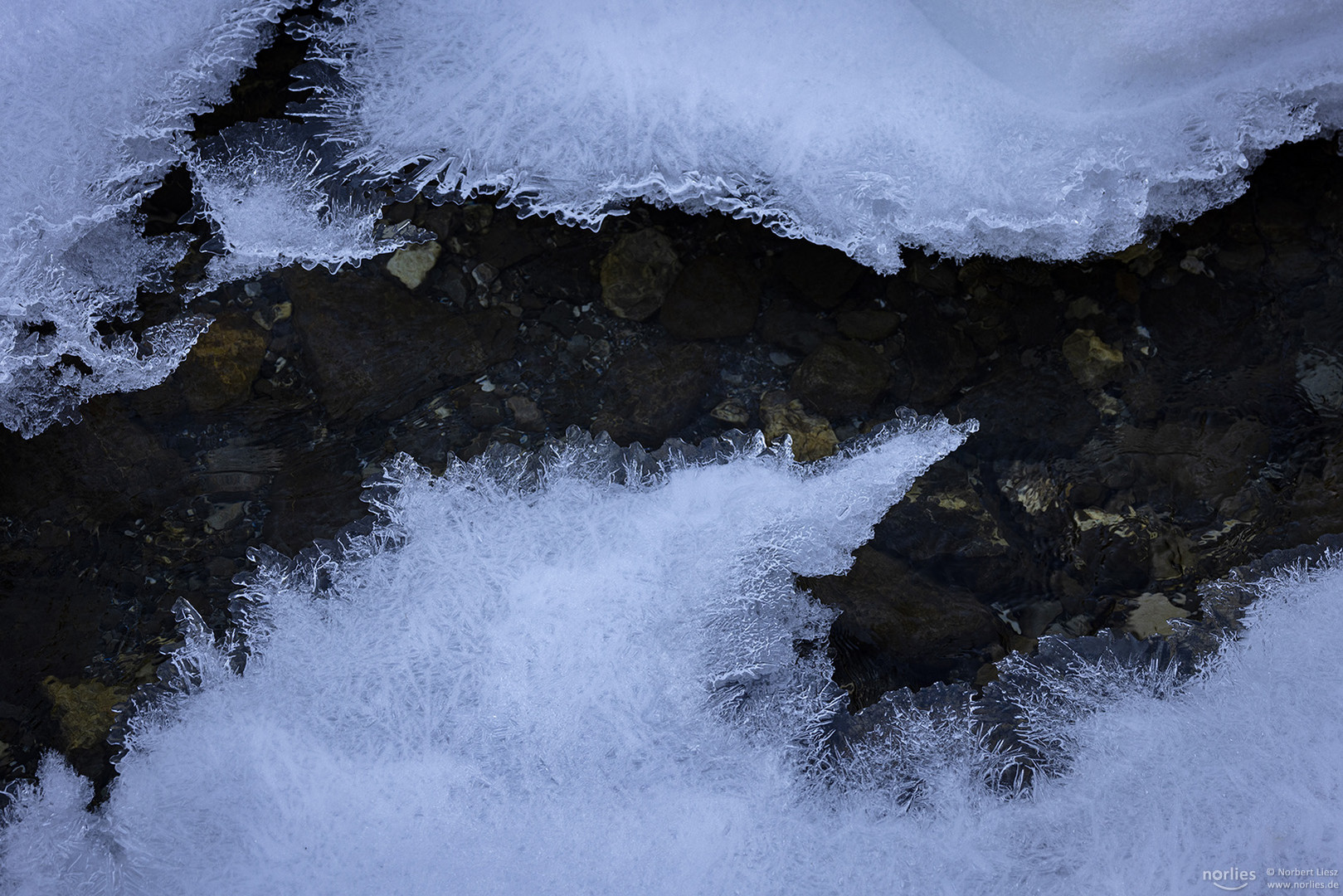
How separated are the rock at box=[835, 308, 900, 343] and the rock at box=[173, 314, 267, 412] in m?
1.18

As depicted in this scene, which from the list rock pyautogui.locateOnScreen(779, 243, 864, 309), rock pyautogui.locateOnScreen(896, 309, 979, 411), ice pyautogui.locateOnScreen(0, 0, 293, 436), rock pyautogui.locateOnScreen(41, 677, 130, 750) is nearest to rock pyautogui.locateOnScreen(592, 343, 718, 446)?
rock pyautogui.locateOnScreen(779, 243, 864, 309)

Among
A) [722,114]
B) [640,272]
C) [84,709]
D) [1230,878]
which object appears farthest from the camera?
[640,272]

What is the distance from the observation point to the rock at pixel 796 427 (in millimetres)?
1547

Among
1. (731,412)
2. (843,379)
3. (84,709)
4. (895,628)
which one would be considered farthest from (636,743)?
(84,709)

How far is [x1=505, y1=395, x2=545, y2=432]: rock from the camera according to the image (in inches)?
62.2

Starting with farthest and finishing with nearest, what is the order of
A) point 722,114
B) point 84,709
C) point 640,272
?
point 640,272, point 84,709, point 722,114

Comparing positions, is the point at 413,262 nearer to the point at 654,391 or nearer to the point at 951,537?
the point at 654,391

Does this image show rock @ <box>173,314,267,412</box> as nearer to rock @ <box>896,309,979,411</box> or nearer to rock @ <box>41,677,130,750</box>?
rock @ <box>41,677,130,750</box>

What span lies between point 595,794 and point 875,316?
1048 mm

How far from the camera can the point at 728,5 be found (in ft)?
4.55

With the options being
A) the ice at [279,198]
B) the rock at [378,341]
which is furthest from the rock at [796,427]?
the ice at [279,198]

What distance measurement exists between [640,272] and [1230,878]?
57.3 inches

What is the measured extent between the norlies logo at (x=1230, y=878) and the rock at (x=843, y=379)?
0.96 meters

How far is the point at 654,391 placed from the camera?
159 centimetres
